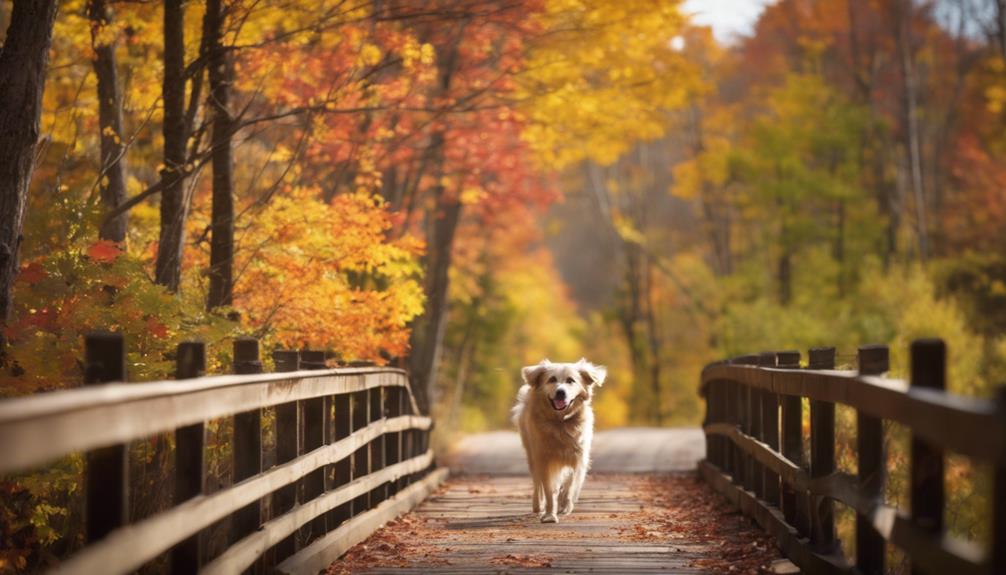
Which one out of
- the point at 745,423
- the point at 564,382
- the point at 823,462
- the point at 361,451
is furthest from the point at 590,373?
the point at 823,462

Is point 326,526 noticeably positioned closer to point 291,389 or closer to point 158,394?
point 291,389

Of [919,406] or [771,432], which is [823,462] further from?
[919,406]

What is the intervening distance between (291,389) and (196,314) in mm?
3392

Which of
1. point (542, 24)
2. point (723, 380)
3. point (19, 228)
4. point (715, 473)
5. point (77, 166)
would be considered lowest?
point (715, 473)

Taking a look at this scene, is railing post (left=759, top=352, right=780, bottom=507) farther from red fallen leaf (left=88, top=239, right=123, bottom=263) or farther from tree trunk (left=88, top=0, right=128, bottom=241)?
tree trunk (left=88, top=0, right=128, bottom=241)

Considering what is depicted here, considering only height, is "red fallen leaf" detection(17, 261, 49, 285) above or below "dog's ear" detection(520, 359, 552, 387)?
above

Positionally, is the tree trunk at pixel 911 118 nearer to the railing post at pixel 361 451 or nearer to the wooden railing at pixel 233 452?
the wooden railing at pixel 233 452

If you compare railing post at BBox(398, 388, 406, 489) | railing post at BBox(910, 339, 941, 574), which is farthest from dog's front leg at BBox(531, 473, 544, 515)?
railing post at BBox(910, 339, 941, 574)

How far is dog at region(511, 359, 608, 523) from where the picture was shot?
34.7 feet

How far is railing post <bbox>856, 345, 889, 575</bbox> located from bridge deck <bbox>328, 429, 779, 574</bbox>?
1.37m

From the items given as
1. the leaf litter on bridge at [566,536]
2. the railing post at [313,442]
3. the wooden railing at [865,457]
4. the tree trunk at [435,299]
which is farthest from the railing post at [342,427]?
the tree trunk at [435,299]

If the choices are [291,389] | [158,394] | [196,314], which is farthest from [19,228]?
[158,394]

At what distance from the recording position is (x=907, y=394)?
189 inches

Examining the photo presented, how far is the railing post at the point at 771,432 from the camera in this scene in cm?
883
